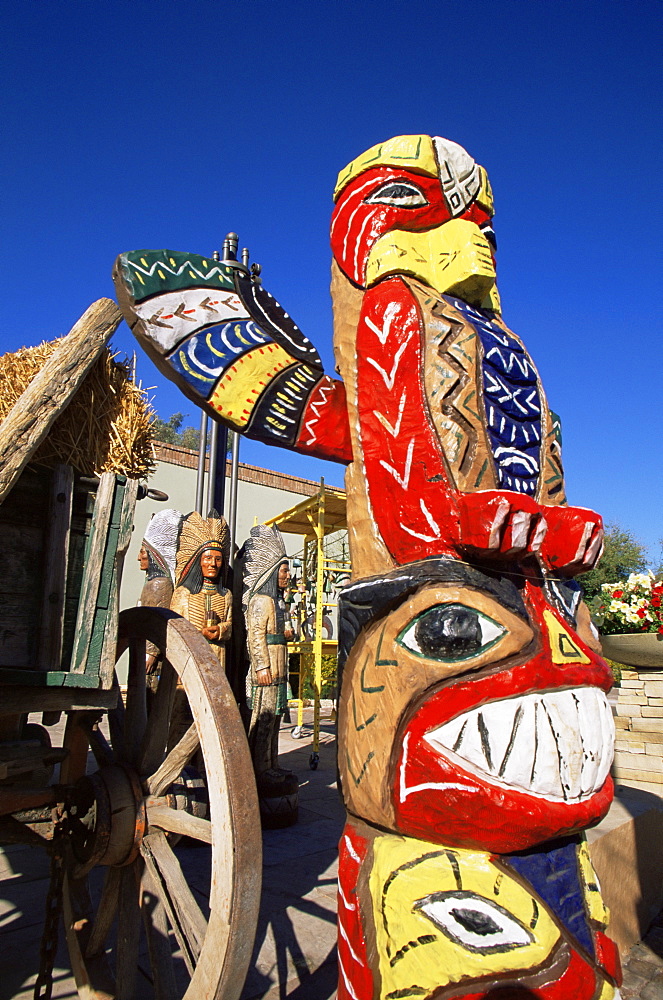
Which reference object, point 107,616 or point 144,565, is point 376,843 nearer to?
point 107,616

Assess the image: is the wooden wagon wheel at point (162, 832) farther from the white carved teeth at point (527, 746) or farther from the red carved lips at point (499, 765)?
the white carved teeth at point (527, 746)

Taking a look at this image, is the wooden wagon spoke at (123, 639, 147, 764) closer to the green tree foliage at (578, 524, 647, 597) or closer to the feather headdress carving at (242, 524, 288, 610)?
the feather headdress carving at (242, 524, 288, 610)

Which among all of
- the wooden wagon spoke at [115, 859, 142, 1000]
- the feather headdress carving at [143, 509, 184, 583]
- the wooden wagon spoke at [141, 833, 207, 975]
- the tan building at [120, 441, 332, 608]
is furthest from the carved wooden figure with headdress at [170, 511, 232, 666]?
the tan building at [120, 441, 332, 608]

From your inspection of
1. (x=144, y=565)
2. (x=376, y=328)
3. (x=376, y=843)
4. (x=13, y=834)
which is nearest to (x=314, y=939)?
(x=13, y=834)

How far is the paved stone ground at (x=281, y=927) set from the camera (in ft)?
8.14

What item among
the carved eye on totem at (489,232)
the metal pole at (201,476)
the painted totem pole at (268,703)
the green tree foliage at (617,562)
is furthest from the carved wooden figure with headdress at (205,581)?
the green tree foliage at (617,562)

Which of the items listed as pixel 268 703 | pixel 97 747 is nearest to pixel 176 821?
pixel 97 747

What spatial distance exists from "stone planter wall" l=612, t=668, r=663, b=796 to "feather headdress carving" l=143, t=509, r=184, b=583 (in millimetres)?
3519

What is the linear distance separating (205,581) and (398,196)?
117 inches

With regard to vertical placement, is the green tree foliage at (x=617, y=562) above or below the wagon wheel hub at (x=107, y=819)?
above

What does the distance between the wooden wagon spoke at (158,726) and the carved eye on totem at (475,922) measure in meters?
1.21

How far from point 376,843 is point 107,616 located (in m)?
1.06

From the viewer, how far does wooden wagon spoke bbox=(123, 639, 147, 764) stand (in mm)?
2533

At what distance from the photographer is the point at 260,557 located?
Result: 17.5 ft
